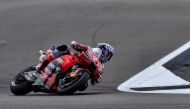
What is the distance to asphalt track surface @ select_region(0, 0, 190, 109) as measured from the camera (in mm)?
19078

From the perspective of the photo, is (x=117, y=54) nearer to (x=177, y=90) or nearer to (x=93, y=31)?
(x=93, y=31)

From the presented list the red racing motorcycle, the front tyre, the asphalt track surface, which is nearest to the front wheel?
the red racing motorcycle

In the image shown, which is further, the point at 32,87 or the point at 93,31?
the point at 93,31

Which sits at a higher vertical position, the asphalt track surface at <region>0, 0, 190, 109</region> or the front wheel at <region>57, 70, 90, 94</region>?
the asphalt track surface at <region>0, 0, 190, 109</region>

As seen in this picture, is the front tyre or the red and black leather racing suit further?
the front tyre

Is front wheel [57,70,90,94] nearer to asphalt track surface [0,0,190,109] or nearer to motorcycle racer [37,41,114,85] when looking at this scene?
motorcycle racer [37,41,114,85]

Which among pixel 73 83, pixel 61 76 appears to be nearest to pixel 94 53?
pixel 61 76

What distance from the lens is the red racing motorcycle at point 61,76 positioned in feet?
44.8

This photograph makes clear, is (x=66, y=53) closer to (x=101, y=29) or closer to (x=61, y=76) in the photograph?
(x=61, y=76)

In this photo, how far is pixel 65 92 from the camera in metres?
13.7

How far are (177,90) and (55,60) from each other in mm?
2798

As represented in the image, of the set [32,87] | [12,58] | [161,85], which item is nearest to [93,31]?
[12,58]

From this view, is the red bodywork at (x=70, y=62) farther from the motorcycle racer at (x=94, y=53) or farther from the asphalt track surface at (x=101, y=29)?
the asphalt track surface at (x=101, y=29)

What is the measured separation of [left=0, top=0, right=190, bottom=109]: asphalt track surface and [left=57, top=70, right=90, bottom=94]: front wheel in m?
1.92
